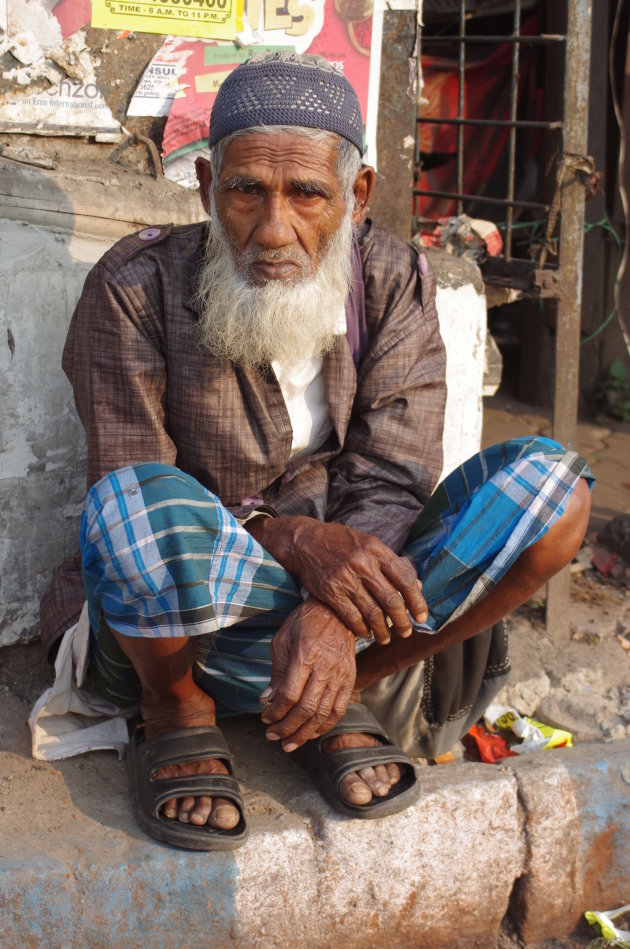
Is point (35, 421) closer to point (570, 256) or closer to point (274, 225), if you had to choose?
point (274, 225)

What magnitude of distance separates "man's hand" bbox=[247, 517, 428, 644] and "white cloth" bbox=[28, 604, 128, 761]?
621 mm

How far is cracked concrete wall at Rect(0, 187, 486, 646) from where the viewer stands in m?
2.46

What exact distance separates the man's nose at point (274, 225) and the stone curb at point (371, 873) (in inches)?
49.8

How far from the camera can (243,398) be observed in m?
2.30

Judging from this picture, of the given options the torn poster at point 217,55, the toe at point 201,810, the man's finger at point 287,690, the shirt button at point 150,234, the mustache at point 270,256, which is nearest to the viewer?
the man's finger at point 287,690

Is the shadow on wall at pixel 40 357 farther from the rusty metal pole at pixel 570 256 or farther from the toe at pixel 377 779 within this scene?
the rusty metal pole at pixel 570 256

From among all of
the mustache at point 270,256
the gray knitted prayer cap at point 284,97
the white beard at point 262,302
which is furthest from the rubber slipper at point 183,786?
the gray knitted prayer cap at point 284,97

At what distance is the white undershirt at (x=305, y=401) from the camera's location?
7.82 ft

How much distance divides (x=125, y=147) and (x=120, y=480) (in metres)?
1.35

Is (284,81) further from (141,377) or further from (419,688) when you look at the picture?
(419,688)

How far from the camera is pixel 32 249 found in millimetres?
2471

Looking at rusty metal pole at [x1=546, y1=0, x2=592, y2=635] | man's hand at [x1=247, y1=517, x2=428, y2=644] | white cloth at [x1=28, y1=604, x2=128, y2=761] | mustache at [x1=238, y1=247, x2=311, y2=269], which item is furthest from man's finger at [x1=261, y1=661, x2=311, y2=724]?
rusty metal pole at [x1=546, y1=0, x2=592, y2=635]

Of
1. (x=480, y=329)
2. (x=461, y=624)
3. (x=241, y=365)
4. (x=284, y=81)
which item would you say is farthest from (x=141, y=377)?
(x=480, y=329)

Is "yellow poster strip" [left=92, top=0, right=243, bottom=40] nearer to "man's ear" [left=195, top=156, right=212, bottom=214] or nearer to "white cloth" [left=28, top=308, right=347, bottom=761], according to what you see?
"man's ear" [left=195, top=156, right=212, bottom=214]
